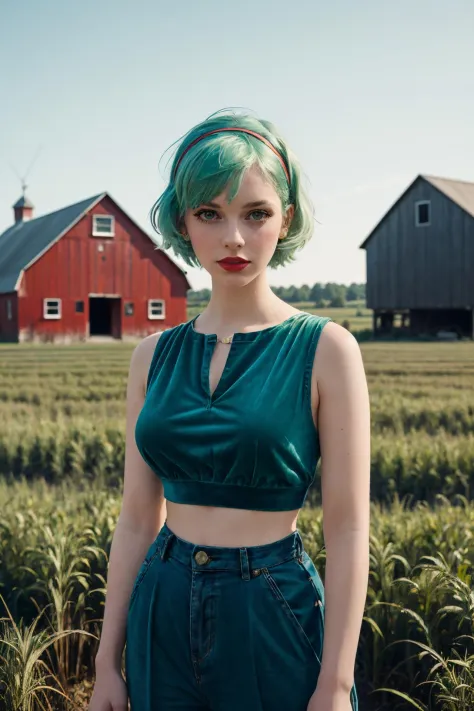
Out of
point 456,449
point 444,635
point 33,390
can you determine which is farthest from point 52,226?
point 444,635

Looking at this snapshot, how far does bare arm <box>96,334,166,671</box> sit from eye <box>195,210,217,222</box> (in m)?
0.35

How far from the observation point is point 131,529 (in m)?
1.65

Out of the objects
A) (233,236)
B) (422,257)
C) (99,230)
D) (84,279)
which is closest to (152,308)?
(84,279)

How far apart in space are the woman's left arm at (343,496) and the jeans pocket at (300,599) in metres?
0.06

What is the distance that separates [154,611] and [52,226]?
20.7m

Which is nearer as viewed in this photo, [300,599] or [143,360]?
[300,599]

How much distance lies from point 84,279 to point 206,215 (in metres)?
20.1

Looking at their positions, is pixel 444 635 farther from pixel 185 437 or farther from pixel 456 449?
pixel 456 449

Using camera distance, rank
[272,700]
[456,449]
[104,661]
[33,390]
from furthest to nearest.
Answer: [33,390] < [456,449] < [104,661] < [272,700]

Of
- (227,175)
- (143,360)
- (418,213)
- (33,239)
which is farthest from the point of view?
(418,213)

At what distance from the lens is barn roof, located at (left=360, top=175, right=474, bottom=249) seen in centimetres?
2267

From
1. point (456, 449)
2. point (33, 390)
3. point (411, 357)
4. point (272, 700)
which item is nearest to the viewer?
point (272, 700)

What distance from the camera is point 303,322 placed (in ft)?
4.94

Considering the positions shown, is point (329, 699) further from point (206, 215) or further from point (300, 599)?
point (206, 215)
